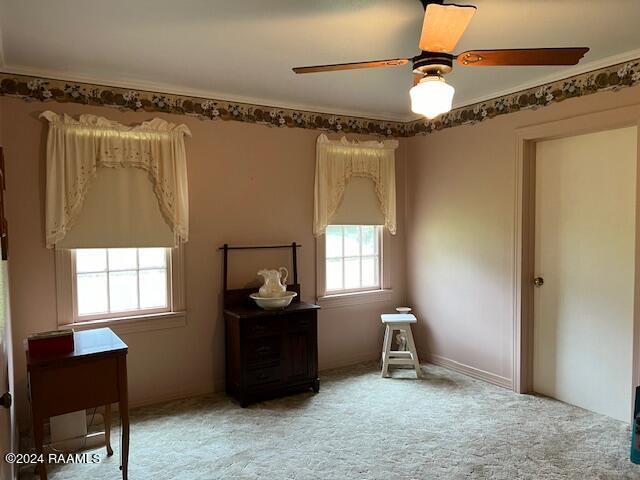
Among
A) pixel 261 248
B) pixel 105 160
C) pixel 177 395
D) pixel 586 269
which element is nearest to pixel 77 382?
pixel 177 395

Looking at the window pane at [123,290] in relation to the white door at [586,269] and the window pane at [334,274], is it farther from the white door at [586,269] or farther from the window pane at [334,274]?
the white door at [586,269]

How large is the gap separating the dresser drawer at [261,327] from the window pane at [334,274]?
963mm

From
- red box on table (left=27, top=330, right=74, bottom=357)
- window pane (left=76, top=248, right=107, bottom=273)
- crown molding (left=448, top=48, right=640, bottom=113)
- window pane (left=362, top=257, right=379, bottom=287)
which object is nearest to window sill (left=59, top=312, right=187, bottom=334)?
window pane (left=76, top=248, right=107, bottom=273)

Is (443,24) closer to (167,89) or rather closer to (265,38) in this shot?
(265,38)

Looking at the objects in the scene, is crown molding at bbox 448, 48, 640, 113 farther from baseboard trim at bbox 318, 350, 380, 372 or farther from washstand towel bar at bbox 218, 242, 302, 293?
baseboard trim at bbox 318, 350, 380, 372

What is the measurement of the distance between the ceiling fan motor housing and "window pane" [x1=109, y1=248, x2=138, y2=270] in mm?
2535

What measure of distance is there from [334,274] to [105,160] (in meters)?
2.26

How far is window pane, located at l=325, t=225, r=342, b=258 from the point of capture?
14.9ft

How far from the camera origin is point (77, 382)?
2.40m

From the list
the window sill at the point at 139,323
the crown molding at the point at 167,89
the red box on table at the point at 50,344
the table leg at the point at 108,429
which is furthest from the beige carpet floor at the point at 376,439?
the crown molding at the point at 167,89

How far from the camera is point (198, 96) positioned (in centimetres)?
375

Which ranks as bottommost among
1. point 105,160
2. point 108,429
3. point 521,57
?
point 108,429

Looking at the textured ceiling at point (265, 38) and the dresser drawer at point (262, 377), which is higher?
the textured ceiling at point (265, 38)

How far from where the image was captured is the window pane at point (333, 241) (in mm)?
4535
